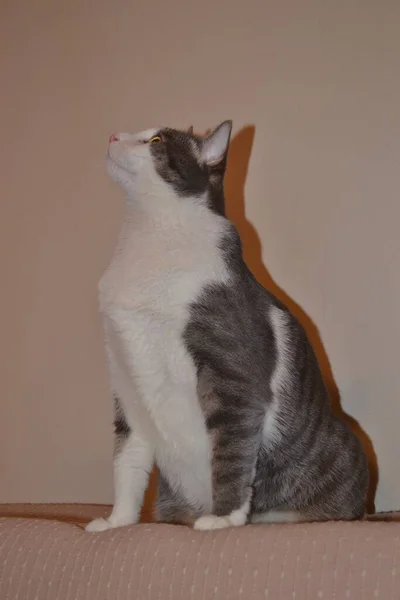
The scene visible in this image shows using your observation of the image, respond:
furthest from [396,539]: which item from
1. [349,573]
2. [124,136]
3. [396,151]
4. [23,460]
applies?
[23,460]

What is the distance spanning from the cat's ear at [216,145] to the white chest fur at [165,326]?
121mm

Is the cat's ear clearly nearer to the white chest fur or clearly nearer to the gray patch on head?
the gray patch on head

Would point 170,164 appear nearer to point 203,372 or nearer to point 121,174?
point 121,174

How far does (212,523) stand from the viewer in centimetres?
116

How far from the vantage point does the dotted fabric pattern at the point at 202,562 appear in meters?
0.96

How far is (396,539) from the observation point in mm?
982

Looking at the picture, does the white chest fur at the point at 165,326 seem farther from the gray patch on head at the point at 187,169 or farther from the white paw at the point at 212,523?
the white paw at the point at 212,523

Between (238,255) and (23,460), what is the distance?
3.59 feet

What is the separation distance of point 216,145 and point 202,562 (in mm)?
828

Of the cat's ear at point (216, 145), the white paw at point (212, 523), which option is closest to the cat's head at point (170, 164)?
the cat's ear at point (216, 145)

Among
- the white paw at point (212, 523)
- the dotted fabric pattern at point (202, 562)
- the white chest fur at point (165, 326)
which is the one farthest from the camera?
the white chest fur at point (165, 326)

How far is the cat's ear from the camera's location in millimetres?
1401

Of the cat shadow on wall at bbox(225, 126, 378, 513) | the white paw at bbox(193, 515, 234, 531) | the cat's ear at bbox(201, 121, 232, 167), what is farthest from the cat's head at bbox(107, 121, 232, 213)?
the white paw at bbox(193, 515, 234, 531)

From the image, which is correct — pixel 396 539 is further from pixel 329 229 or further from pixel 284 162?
pixel 284 162
